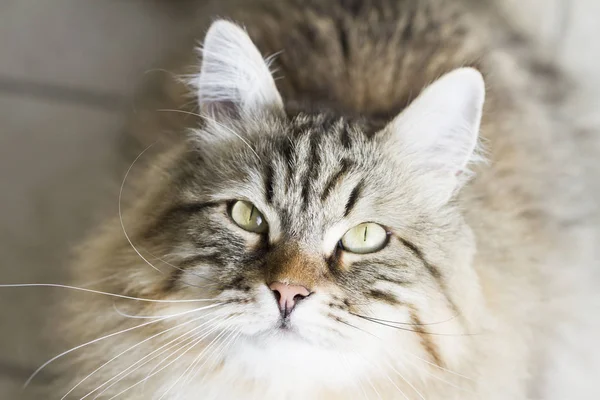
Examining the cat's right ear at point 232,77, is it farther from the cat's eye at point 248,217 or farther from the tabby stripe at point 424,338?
the tabby stripe at point 424,338

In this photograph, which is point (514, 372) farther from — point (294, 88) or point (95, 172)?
point (95, 172)

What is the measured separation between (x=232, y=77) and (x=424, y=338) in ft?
1.89

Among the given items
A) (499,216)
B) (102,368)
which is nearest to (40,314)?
(102,368)

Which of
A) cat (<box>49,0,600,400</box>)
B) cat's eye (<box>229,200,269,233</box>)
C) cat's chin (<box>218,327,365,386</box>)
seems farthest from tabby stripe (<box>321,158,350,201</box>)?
cat's chin (<box>218,327,365,386</box>)

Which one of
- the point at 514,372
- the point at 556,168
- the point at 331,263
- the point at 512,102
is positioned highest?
the point at 512,102

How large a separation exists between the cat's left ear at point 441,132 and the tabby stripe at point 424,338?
213 millimetres

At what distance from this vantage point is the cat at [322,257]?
3.37 ft

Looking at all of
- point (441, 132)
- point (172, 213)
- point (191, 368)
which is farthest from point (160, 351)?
point (441, 132)

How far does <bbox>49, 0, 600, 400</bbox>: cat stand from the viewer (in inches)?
40.4

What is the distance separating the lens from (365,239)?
1.07 metres

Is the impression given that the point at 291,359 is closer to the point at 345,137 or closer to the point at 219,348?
the point at 219,348

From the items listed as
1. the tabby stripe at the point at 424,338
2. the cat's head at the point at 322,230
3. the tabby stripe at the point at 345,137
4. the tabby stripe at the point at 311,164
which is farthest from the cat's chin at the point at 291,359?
the tabby stripe at the point at 345,137

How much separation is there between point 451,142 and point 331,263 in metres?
0.31

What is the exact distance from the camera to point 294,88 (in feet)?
4.84
